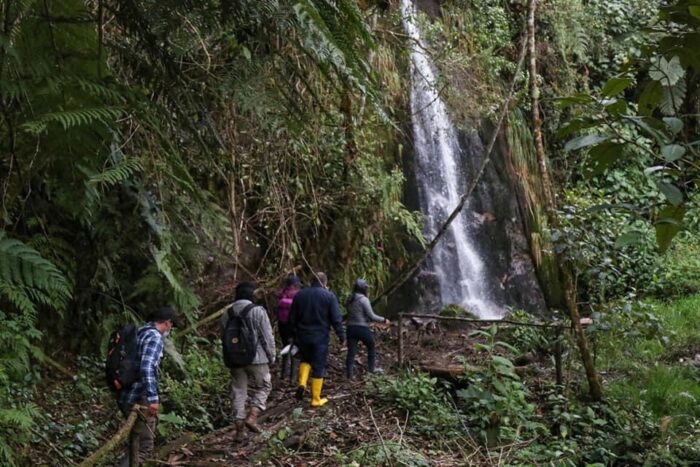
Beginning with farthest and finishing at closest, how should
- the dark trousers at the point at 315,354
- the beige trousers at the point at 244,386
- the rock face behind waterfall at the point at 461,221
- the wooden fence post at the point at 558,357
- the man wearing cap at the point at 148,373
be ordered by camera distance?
the rock face behind waterfall at the point at 461,221
the wooden fence post at the point at 558,357
the dark trousers at the point at 315,354
the beige trousers at the point at 244,386
the man wearing cap at the point at 148,373

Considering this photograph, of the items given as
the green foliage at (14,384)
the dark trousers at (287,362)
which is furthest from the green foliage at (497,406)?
the green foliage at (14,384)

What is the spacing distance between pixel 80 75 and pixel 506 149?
14590mm

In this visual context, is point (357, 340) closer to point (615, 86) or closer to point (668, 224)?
point (615, 86)

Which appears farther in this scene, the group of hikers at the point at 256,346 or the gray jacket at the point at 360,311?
the gray jacket at the point at 360,311

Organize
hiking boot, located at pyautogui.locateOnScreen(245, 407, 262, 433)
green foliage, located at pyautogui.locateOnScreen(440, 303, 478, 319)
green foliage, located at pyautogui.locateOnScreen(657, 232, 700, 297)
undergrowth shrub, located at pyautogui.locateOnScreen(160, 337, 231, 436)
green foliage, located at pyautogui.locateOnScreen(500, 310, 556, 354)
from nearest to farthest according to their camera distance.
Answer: hiking boot, located at pyautogui.locateOnScreen(245, 407, 262, 433)
undergrowth shrub, located at pyautogui.locateOnScreen(160, 337, 231, 436)
green foliage, located at pyautogui.locateOnScreen(500, 310, 556, 354)
green foliage, located at pyautogui.locateOnScreen(440, 303, 478, 319)
green foliage, located at pyautogui.locateOnScreen(657, 232, 700, 297)

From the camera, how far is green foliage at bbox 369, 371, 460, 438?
759 centimetres

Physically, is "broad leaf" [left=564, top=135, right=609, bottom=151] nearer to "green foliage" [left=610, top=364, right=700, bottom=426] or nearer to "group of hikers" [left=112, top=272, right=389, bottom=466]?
"group of hikers" [left=112, top=272, right=389, bottom=466]

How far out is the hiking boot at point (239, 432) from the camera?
7.13 metres

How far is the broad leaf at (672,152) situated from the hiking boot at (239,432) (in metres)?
5.41

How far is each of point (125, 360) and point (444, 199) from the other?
10478mm

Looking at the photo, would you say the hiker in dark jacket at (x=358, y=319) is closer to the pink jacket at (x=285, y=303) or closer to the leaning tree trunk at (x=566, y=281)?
the pink jacket at (x=285, y=303)

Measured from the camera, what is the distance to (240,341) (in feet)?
24.6

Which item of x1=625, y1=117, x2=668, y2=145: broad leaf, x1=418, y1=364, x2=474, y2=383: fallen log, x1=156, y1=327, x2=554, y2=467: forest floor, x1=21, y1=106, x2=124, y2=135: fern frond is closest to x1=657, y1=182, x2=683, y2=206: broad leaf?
x1=625, y1=117, x2=668, y2=145: broad leaf

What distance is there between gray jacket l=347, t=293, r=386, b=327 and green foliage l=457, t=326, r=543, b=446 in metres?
1.79
